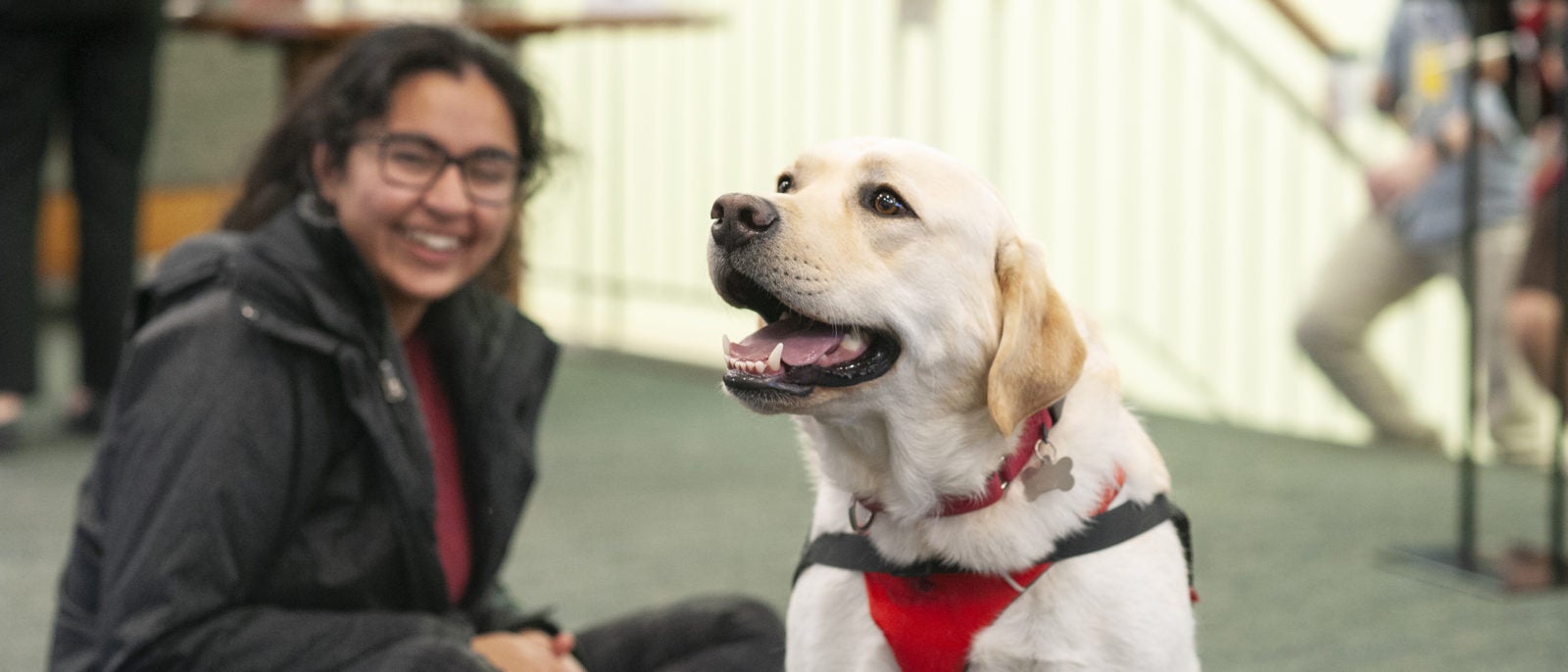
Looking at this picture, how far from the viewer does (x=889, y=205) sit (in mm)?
1679

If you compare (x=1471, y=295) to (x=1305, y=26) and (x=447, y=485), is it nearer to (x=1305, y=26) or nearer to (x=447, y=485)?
(x=1305, y=26)

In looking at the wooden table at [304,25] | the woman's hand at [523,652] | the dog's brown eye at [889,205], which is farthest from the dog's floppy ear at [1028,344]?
the wooden table at [304,25]

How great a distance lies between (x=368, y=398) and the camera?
6.27 ft

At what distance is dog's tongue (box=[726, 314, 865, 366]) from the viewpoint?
1599mm

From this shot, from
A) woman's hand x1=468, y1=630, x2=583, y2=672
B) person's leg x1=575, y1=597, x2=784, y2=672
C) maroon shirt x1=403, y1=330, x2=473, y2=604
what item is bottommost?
person's leg x1=575, y1=597, x2=784, y2=672

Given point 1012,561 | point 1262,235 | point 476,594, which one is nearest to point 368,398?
point 476,594

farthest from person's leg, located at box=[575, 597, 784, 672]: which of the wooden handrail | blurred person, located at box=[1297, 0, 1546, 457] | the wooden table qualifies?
the wooden handrail

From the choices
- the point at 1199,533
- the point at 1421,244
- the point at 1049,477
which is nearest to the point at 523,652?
the point at 1049,477

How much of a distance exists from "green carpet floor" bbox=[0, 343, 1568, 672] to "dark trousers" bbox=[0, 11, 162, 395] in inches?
14.0

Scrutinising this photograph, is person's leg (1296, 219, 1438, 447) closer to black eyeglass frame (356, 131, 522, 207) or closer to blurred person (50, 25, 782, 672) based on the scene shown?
blurred person (50, 25, 782, 672)

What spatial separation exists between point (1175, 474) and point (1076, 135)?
229 cm

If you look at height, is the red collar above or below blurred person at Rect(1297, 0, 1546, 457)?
above

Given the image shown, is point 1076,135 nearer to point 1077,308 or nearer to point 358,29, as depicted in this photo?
point 358,29

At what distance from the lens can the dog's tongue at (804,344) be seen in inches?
62.9
